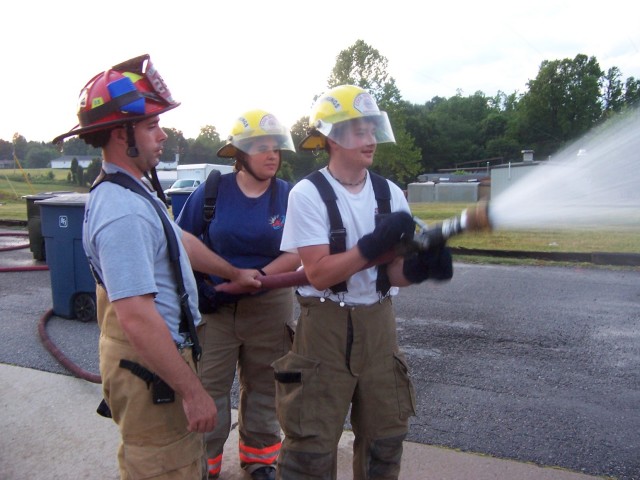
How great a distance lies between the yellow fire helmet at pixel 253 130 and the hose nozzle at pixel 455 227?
4.07ft

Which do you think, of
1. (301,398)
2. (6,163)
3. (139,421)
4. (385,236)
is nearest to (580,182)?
(385,236)

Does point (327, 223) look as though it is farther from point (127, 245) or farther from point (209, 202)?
point (209, 202)

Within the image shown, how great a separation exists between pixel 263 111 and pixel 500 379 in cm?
278

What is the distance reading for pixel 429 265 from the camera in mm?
2410

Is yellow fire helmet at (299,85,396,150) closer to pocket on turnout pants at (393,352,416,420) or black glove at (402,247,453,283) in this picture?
black glove at (402,247,453,283)

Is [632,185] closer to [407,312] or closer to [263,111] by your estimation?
[263,111]

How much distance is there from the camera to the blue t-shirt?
315 centimetres

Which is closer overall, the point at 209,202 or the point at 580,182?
the point at 580,182

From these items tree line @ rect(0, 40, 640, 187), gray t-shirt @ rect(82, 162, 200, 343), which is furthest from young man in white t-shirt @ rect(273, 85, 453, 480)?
tree line @ rect(0, 40, 640, 187)

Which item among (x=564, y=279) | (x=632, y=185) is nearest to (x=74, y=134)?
(x=632, y=185)

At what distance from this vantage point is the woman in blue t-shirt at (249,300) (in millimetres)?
3168

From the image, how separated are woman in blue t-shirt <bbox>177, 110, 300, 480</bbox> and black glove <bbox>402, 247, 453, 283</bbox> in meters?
0.91

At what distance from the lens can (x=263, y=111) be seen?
3375 millimetres

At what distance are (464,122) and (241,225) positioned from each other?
77404 mm
